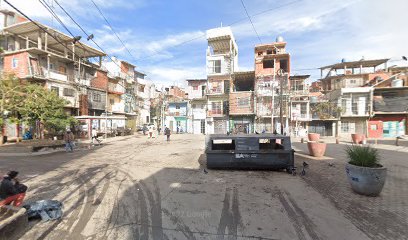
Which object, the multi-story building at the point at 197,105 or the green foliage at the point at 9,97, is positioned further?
the multi-story building at the point at 197,105

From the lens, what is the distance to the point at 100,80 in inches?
1389

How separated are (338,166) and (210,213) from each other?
26.6ft

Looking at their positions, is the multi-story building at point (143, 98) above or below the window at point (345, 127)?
above

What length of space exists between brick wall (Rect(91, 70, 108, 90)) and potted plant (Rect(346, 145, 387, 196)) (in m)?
36.0

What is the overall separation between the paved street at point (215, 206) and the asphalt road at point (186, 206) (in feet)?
0.07

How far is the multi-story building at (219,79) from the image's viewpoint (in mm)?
37562

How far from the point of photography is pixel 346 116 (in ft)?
108

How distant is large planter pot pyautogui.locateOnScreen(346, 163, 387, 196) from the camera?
229 inches

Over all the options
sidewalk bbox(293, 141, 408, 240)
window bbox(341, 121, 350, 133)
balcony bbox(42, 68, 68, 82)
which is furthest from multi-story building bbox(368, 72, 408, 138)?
balcony bbox(42, 68, 68, 82)

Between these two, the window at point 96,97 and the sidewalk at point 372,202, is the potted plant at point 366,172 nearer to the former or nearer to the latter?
the sidewalk at point 372,202

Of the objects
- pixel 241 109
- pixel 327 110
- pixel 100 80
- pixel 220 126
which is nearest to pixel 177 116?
pixel 220 126

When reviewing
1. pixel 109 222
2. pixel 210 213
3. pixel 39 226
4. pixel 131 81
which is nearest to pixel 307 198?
pixel 210 213

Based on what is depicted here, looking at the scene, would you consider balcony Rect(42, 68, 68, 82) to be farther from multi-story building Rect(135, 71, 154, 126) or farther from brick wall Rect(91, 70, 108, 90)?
multi-story building Rect(135, 71, 154, 126)

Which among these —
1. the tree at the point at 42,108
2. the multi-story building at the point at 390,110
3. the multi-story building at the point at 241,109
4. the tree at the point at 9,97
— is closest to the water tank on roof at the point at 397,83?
the multi-story building at the point at 390,110
